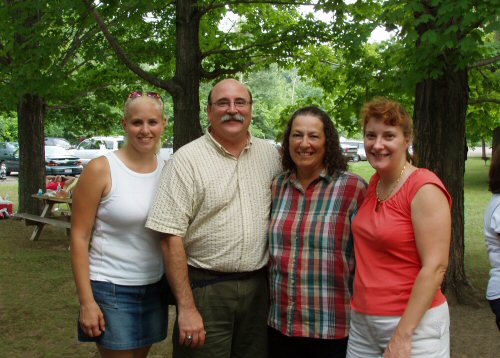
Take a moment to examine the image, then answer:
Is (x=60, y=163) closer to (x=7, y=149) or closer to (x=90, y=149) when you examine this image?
(x=90, y=149)

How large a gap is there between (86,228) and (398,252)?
1467 mm

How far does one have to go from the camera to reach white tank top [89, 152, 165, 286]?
2684 millimetres

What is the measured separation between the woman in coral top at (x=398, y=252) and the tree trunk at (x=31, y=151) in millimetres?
10743

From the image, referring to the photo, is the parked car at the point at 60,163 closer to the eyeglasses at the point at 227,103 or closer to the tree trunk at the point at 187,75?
the tree trunk at the point at 187,75

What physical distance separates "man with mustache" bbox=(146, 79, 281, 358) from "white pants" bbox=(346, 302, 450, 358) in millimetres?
574

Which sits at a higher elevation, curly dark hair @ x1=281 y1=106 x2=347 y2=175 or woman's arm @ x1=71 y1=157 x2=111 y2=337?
curly dark hair @ x1=281 y1=106 x2=347 y2=175

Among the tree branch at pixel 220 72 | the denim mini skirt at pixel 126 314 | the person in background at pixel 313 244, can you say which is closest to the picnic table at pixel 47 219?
the tree branch at pixel 220 72

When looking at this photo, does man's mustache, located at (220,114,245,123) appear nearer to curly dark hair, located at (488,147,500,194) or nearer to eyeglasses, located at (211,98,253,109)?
eyeglasses, located at (211,98,253,109)

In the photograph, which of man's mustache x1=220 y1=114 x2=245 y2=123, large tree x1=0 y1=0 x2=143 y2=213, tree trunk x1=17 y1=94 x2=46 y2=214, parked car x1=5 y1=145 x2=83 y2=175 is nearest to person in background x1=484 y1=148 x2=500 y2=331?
man's mustache x1=220 y1=114 x2=245 y2=123

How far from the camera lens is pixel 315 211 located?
2703mm

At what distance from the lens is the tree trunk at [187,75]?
7.52 m

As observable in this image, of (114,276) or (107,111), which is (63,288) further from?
(107,111)

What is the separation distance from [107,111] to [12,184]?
10882 mm

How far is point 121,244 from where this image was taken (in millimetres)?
2721
